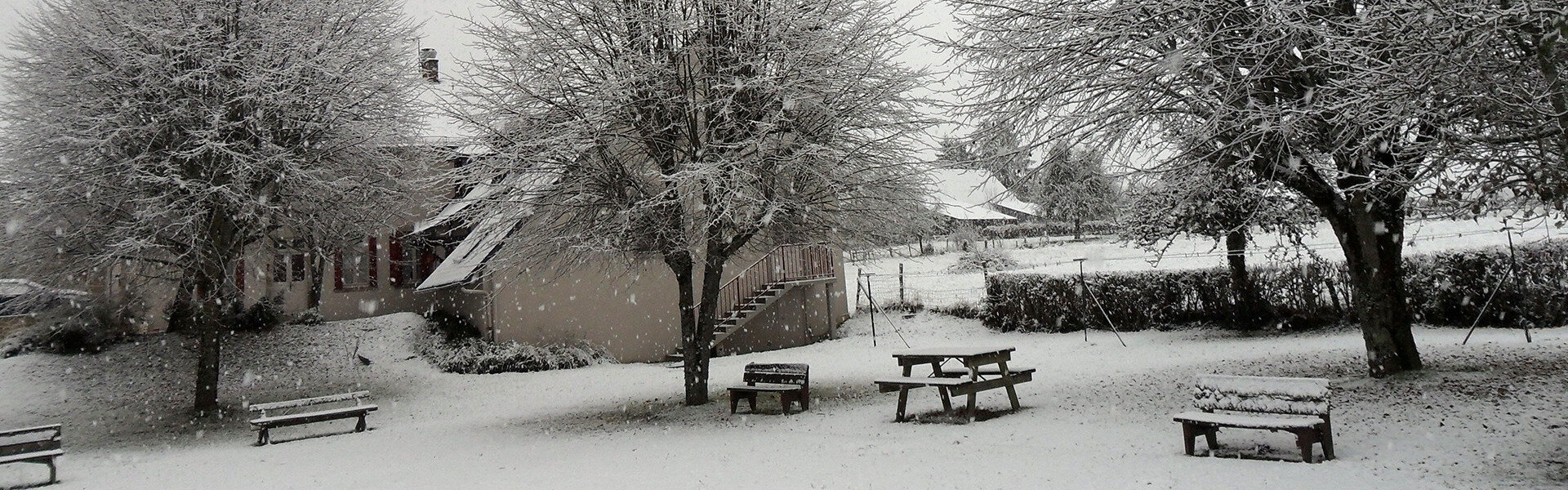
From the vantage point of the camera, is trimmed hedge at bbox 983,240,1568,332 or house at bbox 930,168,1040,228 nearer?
house at bbox 930,168,1040,228

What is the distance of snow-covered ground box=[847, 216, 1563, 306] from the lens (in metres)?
17.9

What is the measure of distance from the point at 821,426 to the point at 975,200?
2261 inches

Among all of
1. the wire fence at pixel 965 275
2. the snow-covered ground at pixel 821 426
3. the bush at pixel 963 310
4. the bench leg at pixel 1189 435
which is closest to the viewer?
the snow-covered ground at pixel 821 426

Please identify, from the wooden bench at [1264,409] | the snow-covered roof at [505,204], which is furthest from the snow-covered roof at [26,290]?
the wooden bench at [1264,409]

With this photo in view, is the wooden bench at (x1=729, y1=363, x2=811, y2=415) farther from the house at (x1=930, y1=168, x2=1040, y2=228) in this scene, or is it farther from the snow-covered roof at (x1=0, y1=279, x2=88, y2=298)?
the snow-covered roof at (x1=0, y1=279, x2=88, y2=298)

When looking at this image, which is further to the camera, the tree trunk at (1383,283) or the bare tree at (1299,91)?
the tree trunk at (1383,283)

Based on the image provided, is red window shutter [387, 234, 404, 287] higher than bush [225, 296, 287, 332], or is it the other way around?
red window shutter [387, 234, 404, 287]

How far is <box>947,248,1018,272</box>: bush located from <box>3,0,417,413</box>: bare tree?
19282 mm

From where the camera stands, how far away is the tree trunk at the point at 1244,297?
15.8m

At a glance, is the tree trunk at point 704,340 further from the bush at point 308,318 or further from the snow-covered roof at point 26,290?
the bush at point 308,318

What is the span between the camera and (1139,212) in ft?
55.5

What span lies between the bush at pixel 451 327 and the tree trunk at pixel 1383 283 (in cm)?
1608

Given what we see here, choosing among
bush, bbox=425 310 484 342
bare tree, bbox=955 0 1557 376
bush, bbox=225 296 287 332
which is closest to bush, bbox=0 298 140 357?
bush, bbox=225 296 287 332

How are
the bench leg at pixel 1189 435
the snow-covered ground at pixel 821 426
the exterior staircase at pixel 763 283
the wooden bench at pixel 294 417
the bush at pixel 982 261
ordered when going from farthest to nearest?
the bush at pixel 982 261 → the exterior staircase at pixel 763 283 → the wooden bench at pixel 294 417 → the bench leg at pixel 1189 435 → the snow-covered ground at pixel 821 426
